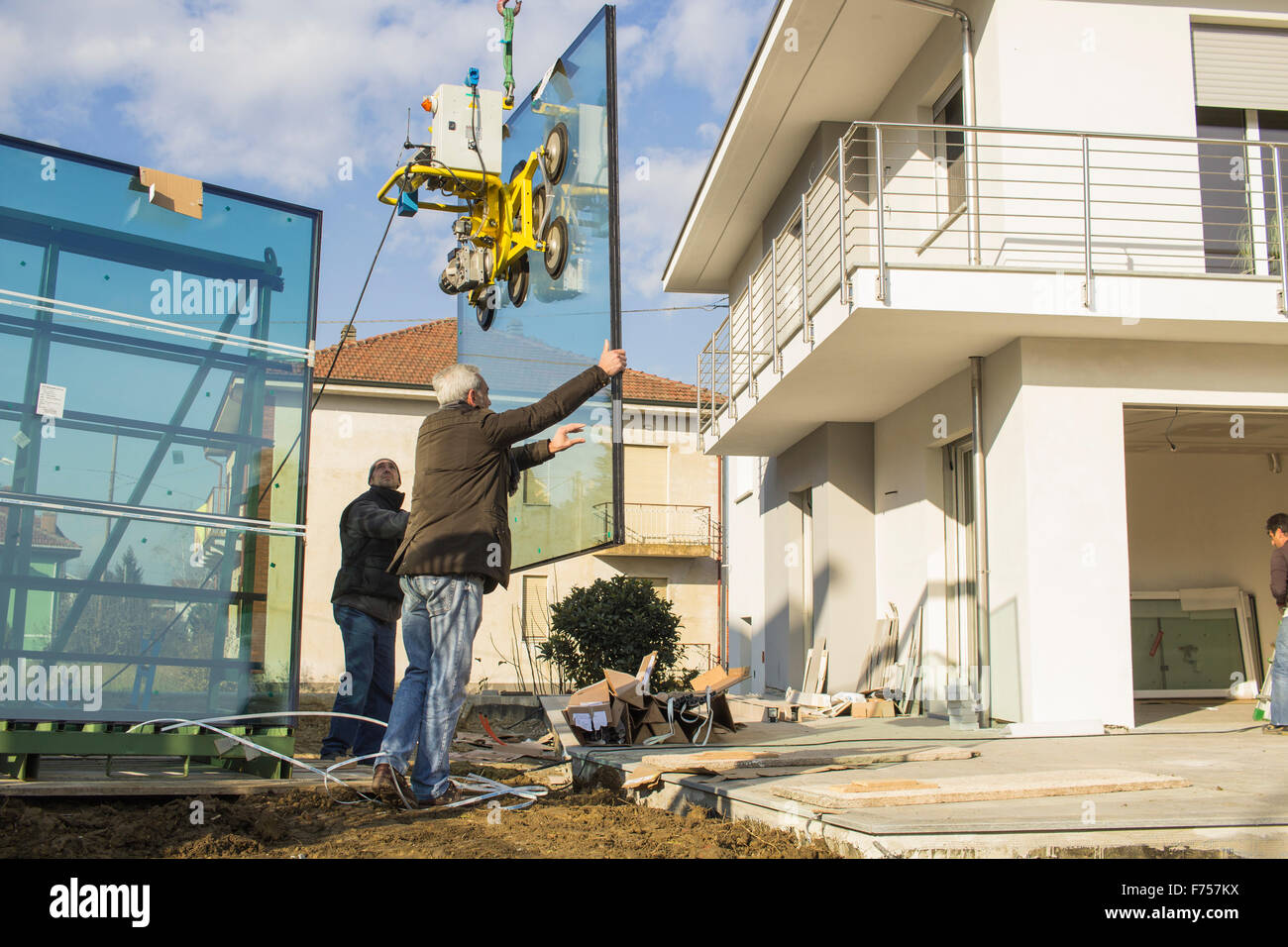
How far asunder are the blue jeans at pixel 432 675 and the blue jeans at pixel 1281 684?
20.3 feet

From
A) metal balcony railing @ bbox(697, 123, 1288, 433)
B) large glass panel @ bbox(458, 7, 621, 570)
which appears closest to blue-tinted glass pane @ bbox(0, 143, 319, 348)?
large glass panel @ bbox(458, 7, 621, 570)

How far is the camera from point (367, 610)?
6.50 m

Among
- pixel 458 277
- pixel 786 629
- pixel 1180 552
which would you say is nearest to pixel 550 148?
pixel 458 277

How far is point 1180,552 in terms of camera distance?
40.8 ft

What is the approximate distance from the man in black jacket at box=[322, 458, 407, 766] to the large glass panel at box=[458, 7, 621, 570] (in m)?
1.00

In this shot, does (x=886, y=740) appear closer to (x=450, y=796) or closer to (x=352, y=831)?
(x=450, y=796)

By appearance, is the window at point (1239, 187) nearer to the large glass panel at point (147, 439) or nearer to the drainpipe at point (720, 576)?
the large glass panel at point (147, 439)

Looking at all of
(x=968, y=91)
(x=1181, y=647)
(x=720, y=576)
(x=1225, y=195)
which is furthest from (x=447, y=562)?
(x=720, y=576)

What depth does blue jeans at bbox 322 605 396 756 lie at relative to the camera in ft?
20.7

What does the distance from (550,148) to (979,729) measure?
214 inches

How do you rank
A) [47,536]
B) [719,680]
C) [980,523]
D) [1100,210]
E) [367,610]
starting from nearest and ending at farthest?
[47,536] → [367,610] → [719,680] → [1100,210] → [980,523]

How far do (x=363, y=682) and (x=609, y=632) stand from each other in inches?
354

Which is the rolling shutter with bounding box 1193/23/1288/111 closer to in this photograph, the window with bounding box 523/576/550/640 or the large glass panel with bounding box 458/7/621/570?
the large glass panel with bounding box 458/7/621/570
